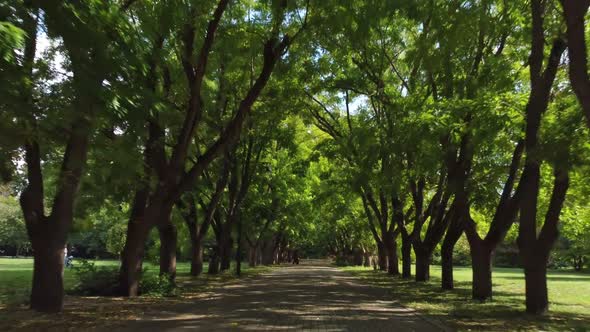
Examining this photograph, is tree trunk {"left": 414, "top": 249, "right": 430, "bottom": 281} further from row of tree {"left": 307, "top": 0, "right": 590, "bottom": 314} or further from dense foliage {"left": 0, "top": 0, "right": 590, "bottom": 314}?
row of tree {"left": 307, "top": 0, "right": 590, "bottom": 314}

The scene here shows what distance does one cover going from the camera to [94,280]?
55.3 ft

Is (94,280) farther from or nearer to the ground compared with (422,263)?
nearer to the ground

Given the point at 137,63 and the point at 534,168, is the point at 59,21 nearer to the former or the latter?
the point at 137,63

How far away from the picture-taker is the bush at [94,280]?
16.4m

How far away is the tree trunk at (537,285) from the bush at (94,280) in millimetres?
11308

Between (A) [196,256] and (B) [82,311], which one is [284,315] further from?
(A) [196,256]

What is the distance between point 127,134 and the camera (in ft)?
32.5

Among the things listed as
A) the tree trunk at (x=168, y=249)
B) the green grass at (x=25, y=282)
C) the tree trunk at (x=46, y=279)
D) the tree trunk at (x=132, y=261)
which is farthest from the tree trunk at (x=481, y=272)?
the tree trunk at (x=46, y=279)

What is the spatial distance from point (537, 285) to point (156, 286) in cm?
1103

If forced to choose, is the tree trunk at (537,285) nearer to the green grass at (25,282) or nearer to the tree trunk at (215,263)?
the green grass at (25,282)

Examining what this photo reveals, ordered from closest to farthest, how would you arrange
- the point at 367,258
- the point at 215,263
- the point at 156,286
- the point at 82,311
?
the point at 82,311, the point at 156,286, the point at 215,263, the point at 367,258

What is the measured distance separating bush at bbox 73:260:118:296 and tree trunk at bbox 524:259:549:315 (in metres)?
11.3

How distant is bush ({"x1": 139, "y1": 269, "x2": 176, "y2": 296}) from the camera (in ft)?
56.7

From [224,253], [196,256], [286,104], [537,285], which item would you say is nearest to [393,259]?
[224,253]
